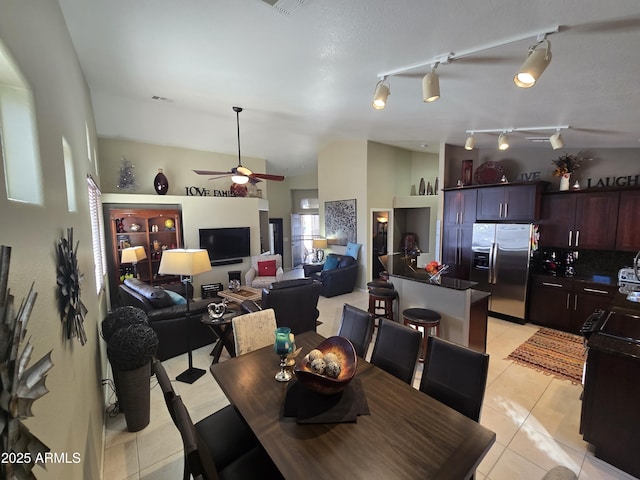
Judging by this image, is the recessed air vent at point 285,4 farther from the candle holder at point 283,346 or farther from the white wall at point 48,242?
the candle holder at point 283,346

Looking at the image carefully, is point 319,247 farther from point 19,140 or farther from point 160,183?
point 19,140

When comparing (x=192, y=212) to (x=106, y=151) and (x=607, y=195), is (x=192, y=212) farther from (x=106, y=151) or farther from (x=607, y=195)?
(x=607, y=195)

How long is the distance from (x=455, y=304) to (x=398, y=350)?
1.56m

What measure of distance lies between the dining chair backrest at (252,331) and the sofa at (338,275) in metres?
3.56

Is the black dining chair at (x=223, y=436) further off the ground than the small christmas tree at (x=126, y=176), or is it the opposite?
the small christmas tree at (x=126, y=176)

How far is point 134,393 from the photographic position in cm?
244

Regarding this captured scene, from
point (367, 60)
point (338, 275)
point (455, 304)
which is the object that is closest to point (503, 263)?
point (455, 304)

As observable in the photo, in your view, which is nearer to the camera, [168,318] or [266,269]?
[168,318]

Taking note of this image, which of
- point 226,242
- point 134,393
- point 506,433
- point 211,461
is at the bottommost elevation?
point 506,433

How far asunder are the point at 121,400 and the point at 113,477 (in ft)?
2.01

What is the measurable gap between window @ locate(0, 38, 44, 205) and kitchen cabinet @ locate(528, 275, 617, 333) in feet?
19.4

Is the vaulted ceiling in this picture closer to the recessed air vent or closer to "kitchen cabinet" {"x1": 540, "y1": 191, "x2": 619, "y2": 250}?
the recessed air vent

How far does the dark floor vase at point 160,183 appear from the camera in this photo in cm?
581

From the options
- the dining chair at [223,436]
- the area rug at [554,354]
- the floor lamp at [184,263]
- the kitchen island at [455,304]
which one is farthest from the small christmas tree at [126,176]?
the area rug at [554,354]
